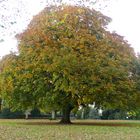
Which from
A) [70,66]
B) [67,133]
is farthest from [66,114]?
[67,133]

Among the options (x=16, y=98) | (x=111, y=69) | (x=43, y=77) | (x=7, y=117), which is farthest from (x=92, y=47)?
(x=7, y=117)

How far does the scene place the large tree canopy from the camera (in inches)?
1296

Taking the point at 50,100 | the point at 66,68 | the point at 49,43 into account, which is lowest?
the point at 50,100

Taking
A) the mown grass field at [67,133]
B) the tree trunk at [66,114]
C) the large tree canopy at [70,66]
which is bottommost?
the mown grass field at [67,133]

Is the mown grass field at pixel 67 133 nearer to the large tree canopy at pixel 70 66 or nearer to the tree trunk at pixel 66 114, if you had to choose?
the large tree canopy at pixel 70 66

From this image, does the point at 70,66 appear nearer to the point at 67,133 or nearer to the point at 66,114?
the point at 66,114

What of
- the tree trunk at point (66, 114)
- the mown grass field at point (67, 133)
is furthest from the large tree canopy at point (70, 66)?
the mown grass field at point (67, 133)

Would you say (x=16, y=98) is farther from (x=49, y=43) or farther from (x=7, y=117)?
(x=7, y=117)

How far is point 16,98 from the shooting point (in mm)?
36031

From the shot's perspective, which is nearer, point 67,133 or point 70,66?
point 67,133

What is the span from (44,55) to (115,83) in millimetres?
6337

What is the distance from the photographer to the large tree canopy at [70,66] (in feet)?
108

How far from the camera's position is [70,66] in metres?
32.6

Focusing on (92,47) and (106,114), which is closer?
(92,47)
